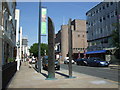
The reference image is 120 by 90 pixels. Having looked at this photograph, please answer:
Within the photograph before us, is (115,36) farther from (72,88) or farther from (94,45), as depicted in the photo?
(94,45)

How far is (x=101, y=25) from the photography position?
45594 millimetres

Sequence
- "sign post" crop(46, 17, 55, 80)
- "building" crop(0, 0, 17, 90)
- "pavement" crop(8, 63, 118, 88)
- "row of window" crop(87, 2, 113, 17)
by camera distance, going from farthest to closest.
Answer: "row of window" crop(87, 2, 113, 17), "sign post" crop(46, 17, 55, 80), "pavement" crop(8, 63, 118, 88), "building" crop(0, 0, 17, 90)

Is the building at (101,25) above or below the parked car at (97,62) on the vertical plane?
above

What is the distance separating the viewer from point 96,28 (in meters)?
48.1

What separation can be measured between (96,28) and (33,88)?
41335mm

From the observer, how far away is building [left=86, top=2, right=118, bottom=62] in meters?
40.1

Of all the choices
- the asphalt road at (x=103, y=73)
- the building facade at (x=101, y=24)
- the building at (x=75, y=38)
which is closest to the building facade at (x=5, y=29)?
the asphalt road at (x=103, y=73)

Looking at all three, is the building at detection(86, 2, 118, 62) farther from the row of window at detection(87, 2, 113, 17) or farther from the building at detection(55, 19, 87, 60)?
the building at detection(55, 19, 87, 60)

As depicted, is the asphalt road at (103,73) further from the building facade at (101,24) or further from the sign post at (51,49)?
the building facade at (101,24)

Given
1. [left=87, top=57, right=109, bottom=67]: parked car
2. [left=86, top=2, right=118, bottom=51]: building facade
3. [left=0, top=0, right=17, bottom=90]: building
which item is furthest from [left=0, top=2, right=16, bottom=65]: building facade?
[left=86, top=2, right=118, bottom=51]: building facade

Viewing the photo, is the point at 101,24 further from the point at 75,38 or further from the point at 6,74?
the point at 6,74

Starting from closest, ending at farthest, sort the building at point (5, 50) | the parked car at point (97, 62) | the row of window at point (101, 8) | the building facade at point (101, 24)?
the building at point (5, 50) → the parked car at point (97, 62) → the building facade at point (101, 24) → the row of window at point (101, 8)

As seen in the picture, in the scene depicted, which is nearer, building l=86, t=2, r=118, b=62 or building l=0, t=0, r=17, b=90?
building l=0, t=0, r=17, b=90

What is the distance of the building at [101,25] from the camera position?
40.1 metres
